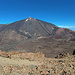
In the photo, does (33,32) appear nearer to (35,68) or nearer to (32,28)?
(32,28)

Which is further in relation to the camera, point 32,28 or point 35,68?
point 32,28

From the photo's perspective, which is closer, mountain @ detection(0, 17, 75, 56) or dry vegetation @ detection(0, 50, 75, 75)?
dry vegetation @ detection(0, 50, 75, 75)

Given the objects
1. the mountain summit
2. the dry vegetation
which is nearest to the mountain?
the mountain summit

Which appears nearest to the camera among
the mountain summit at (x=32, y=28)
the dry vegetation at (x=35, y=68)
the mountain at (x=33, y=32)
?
the dry vegetation at (x=35, y=68)

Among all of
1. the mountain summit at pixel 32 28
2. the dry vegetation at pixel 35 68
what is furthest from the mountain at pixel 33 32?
the dry vegetation at pixel 35 68

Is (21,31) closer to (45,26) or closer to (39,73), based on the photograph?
(45,26)

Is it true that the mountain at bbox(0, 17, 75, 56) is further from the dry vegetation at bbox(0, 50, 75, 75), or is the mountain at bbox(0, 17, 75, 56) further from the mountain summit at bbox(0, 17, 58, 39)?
the dry vegetation at bbox(0, 50, 75, 75)

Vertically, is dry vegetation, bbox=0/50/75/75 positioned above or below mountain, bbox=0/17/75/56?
below

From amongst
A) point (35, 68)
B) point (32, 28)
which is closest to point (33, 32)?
point (32, 28)

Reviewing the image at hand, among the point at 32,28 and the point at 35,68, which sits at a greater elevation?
the point at 32,28

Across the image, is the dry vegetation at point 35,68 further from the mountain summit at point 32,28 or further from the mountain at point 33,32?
the mountain summit at point 32,28

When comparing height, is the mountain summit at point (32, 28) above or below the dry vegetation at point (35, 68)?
above

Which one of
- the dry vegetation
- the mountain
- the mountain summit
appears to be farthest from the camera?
the mountain summit

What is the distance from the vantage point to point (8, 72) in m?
5.26
